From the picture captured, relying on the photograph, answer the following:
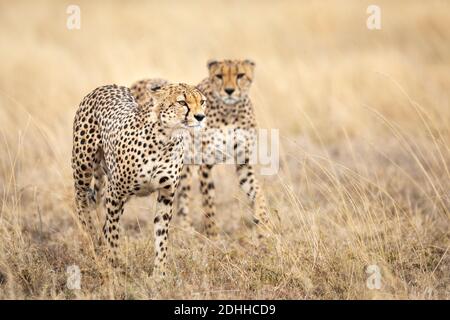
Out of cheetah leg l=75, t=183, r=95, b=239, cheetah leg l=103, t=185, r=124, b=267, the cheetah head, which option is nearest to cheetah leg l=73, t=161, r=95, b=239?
cheetah leg l=75, t=183, r=95, b=239

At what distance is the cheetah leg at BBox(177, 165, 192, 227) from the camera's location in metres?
6.13

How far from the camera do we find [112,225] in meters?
4.70

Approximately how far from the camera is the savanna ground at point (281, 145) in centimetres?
462

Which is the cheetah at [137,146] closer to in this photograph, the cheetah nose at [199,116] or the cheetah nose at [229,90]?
the cheetah nose at [199,116]

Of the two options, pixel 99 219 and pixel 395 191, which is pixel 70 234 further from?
pixel 395 191

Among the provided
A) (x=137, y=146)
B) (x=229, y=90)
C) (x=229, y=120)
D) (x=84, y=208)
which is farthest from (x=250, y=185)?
(x=137, y=146)

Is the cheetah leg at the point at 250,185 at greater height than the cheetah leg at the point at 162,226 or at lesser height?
greater

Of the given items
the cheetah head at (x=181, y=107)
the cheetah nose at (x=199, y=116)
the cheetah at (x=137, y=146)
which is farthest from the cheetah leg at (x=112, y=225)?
the cheetah nose at (x=199, y=116)

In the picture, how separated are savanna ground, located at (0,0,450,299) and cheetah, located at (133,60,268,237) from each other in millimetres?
195

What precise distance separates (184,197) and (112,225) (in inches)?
61.7

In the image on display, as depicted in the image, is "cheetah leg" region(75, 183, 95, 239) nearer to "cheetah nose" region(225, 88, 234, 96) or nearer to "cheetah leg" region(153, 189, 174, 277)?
"cheetah leg" region(153, 189, 174, 277)

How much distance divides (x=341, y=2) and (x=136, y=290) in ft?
33.2

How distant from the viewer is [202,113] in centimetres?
424

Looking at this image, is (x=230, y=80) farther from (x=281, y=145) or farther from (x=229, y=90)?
(x=281, y=145)
